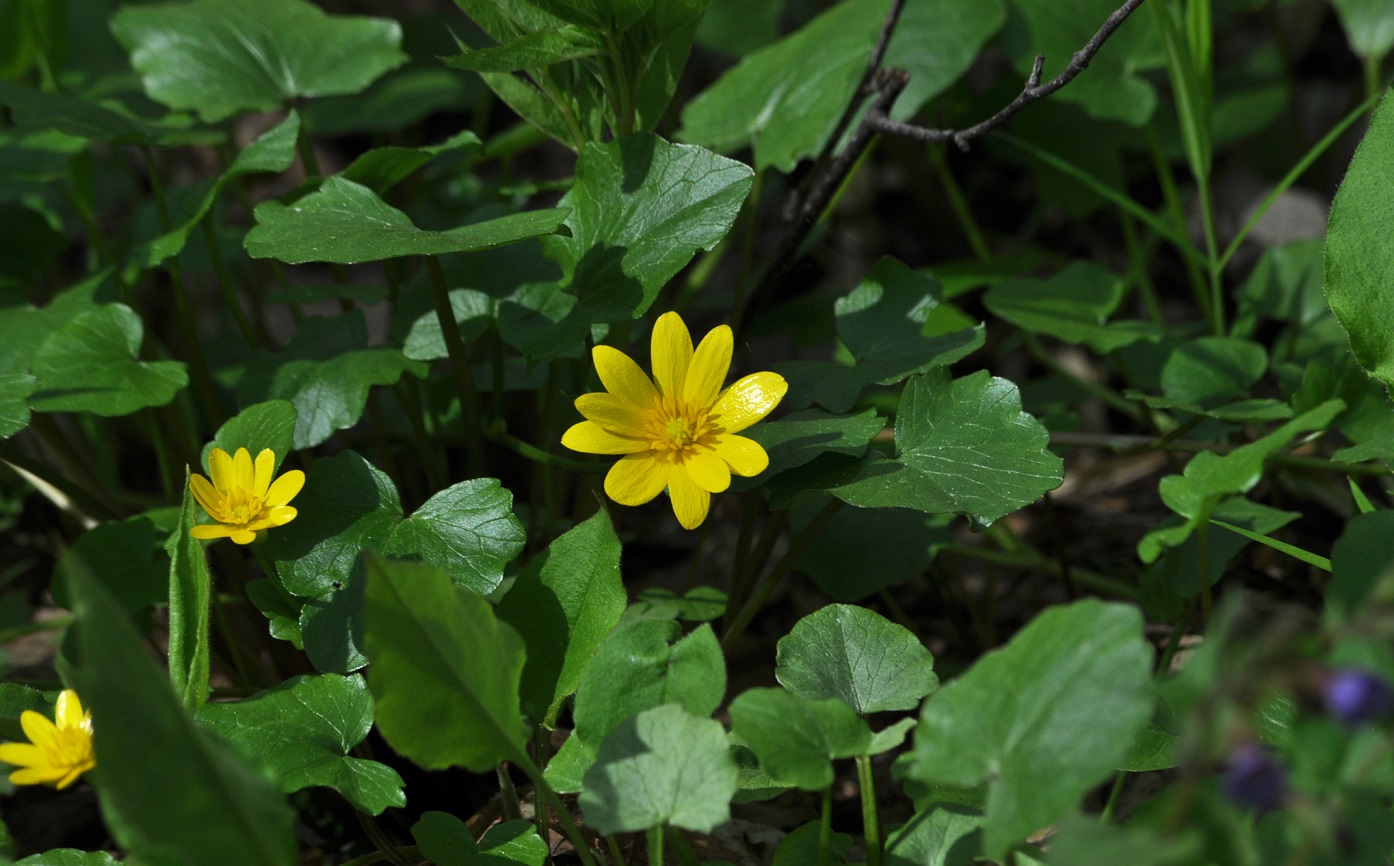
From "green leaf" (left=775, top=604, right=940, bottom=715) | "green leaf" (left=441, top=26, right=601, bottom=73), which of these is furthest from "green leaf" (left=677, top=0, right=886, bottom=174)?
"green leaf" (left=775, top=604, right=940, bottom=715)

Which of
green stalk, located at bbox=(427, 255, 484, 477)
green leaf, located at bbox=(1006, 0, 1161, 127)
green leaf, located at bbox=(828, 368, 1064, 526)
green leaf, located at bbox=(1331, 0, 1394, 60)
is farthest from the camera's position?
green leaf, located at bbox=(1331, 0, 1394, 60)

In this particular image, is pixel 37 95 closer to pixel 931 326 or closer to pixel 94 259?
pixel 94 259

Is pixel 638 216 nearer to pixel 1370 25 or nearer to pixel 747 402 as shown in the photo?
pixel 747 402

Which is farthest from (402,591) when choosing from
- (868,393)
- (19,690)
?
(868,393)

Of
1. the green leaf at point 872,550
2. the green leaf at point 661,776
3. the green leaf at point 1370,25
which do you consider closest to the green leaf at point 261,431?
the green leaf at point 661,776

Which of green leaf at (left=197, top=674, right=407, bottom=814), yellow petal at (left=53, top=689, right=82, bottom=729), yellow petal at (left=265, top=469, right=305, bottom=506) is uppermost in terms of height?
yellow petal at (left=265, top=469, right=305, bottom=506)

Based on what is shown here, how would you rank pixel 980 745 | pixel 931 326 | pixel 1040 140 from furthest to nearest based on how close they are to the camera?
pixel 1040 140 < pixel 931 326 < pixel 980 745

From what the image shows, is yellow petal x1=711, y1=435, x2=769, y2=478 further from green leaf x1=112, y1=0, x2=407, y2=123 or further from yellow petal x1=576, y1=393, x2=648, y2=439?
green leaf x1=112, y1=0, x2=407, y2=123

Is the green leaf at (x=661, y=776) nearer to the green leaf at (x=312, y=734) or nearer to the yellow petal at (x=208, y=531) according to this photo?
the green leaf at (x=312, y=734)
